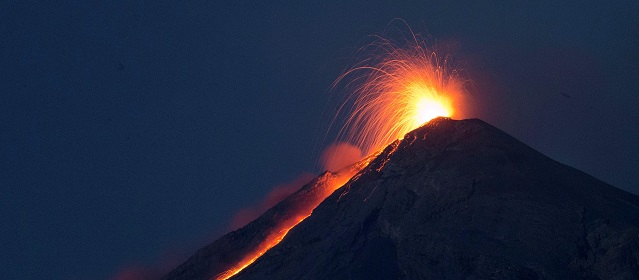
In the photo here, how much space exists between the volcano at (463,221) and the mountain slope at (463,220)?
35 millimetres

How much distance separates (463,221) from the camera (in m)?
22.3

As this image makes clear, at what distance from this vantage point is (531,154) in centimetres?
2595

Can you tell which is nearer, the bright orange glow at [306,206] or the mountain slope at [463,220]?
the mountain slope at [463,220]

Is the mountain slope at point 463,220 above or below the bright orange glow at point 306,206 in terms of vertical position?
below

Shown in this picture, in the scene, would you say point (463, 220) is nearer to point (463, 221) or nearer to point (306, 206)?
point (463, 221)

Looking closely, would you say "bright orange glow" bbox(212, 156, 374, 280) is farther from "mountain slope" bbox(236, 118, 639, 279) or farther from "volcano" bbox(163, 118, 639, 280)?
"mountain slope" bbox(236, 118, 639, 279)

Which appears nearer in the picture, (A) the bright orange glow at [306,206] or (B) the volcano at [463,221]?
(B) the volcano at [463,221]

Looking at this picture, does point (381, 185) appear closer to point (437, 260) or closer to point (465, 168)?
point (465, 168)

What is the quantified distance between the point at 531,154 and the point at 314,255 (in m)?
8.08

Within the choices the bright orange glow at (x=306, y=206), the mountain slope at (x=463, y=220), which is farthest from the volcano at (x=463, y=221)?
the bright orange glow at (x=306, y=206)

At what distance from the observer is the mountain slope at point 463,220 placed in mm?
20406

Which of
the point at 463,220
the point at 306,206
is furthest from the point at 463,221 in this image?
the point at 306,206

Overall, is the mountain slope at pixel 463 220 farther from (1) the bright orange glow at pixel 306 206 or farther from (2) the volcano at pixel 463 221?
(1) the bright orange glow at pixel 306 206

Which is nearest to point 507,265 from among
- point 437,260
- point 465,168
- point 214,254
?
point 437,260
